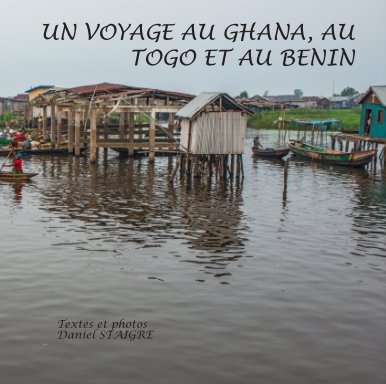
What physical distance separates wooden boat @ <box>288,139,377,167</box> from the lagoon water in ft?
53.5

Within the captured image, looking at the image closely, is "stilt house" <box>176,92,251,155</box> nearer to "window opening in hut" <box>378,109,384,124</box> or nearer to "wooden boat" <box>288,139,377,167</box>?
"wooden boat" <box>288,139,377,167</box>

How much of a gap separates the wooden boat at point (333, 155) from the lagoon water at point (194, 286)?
53.5 feet

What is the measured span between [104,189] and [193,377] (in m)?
20.6

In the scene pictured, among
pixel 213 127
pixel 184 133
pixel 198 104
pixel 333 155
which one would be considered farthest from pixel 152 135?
pixel 333 155

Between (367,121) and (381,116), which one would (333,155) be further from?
(367,121)

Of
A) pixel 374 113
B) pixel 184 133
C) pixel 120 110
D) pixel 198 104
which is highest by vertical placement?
pixel 374 113

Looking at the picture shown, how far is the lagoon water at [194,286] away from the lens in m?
9.95

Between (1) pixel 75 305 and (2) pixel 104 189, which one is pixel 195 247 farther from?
(2) pixel 104 189

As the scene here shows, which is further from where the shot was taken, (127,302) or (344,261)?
(344,261)

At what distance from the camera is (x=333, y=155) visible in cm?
4494

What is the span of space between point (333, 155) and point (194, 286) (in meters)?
33.3

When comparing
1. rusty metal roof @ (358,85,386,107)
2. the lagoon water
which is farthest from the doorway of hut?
the lagoon water

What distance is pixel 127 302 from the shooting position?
12.8 meters

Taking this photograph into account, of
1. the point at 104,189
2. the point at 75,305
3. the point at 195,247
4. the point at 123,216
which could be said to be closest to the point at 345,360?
the point at 75,305
